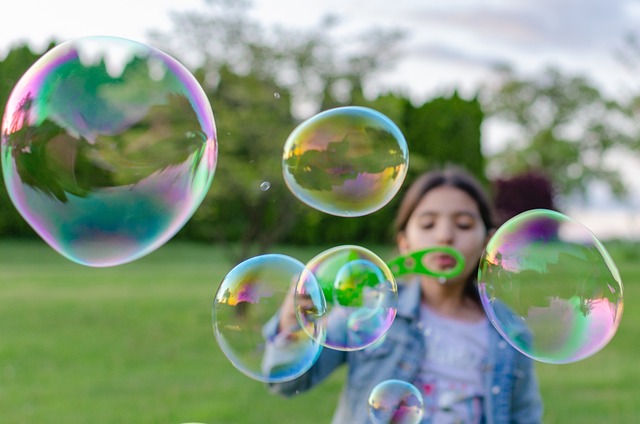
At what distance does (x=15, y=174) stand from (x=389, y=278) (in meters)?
1.15

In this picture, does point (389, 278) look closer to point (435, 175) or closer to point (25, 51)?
point (435, 175)

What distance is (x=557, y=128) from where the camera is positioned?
88.7 ft

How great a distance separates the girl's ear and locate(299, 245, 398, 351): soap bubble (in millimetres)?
194

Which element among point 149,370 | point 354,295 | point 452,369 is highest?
point 354,295

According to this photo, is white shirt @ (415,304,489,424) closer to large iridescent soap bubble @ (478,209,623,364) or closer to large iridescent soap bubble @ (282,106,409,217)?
large iridescent soap bubble @ (478,209,623,364)

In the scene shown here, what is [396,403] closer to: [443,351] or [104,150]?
[443,351]

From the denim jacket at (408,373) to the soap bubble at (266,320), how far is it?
0.10 m

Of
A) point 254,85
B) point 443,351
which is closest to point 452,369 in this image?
point 443,351

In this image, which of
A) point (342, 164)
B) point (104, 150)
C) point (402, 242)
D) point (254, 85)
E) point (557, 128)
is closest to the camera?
point (104, 150)

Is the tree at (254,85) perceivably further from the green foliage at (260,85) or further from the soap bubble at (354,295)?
the soap bubble at (354,295)

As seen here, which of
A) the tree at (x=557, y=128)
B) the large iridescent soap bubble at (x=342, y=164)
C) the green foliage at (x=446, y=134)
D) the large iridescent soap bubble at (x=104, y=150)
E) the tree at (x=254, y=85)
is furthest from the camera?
the tree at (x=557, y=128)

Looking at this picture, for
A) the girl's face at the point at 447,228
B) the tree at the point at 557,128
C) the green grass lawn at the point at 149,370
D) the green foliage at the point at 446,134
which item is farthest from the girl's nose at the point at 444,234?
the tree at the point at 557,128

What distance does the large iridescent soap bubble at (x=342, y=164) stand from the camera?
2.70m

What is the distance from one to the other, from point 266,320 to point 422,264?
51 centimetres
